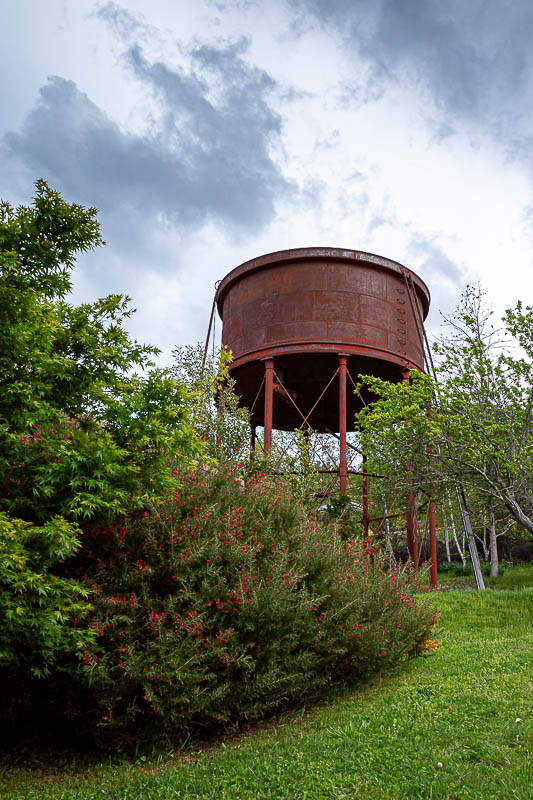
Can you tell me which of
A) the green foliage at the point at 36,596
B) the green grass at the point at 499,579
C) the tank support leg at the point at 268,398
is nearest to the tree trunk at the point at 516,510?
the tank support leg at the point at 268,398

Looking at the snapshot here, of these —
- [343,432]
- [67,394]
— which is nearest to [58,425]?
[67,394]

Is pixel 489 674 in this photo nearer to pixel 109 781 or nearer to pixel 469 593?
pixel 109 781

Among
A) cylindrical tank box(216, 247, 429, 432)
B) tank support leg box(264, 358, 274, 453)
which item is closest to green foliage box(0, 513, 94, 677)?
tank support leg box(264, 358, 274, 453)

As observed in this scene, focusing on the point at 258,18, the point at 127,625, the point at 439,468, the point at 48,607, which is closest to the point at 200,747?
the point at 127,625

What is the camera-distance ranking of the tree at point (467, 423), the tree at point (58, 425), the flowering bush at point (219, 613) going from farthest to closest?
1. the tree at point (467, 423)
2. the flowering bush at point (219, 613)
3. the tree at point (58, 425)

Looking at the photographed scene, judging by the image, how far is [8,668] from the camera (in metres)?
5.77

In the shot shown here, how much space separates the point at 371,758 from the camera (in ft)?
16.6

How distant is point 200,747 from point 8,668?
2.06 metres

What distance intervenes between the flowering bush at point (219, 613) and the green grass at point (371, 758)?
17.2 inches

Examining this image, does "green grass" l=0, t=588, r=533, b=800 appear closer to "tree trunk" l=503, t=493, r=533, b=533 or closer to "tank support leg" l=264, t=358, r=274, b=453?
"tree trunk" l=503, t=493, r=533, b=533

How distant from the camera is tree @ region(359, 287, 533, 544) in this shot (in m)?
12.4

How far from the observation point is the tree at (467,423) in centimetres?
1242

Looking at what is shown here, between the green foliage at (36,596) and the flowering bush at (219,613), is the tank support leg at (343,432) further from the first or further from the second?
the green foliage at (36,596)

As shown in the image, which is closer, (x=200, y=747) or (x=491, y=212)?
(x=200, y=747)
